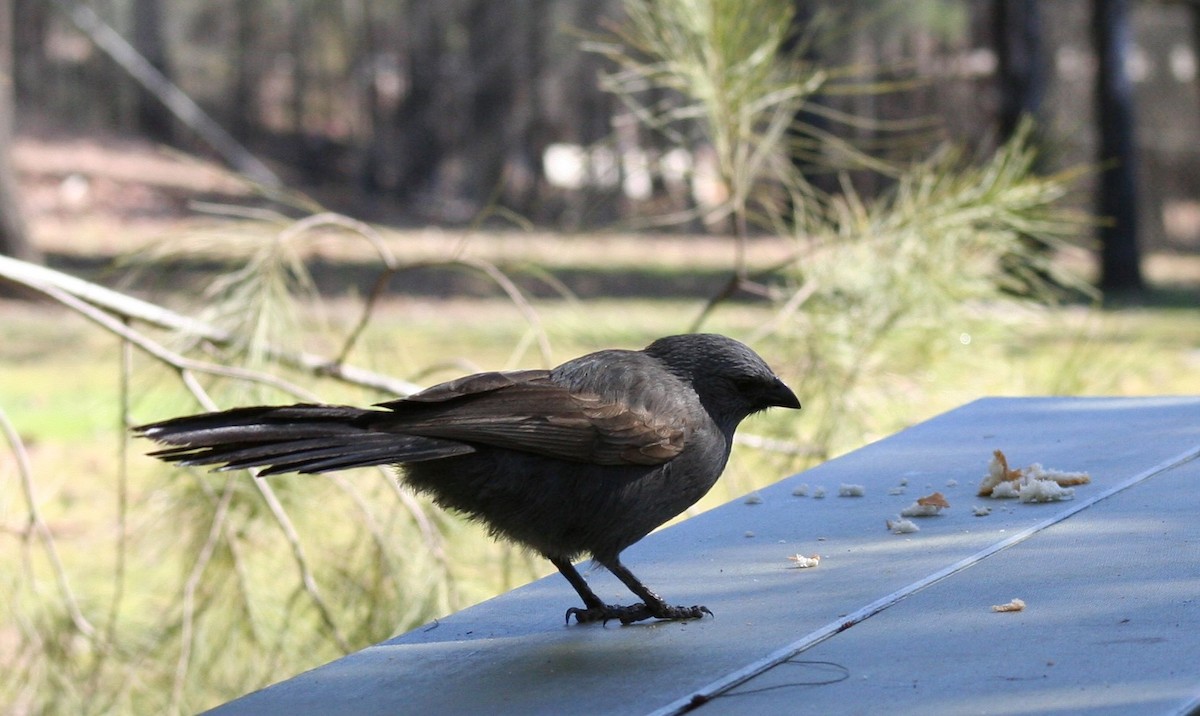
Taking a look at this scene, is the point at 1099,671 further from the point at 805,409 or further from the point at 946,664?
the point at 805,409

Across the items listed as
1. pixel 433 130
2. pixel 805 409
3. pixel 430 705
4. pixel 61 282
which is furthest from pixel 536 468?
pixel 433 130

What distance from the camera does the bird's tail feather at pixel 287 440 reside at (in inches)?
77.1

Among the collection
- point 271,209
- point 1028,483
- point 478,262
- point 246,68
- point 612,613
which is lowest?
point 612,613

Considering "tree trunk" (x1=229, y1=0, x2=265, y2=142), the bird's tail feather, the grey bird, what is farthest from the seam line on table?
"tree trunk" (x1=229, y1=0, x2=265, y2=142)

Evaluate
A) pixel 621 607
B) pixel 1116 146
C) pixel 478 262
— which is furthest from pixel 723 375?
pixel 1116 146

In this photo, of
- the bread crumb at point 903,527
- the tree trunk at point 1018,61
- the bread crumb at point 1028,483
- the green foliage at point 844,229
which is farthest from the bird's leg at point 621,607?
the tree trunk at point 1018,61

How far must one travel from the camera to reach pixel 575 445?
2.39 metres

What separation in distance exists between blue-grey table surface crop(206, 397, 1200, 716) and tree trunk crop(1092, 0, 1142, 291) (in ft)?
42.3

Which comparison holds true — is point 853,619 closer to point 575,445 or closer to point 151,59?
point 575,445

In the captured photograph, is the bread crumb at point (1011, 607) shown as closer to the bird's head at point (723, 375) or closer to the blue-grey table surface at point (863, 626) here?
the blue-grey table surface at point (863, 626)

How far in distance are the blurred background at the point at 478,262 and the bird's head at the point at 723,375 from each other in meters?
0.62

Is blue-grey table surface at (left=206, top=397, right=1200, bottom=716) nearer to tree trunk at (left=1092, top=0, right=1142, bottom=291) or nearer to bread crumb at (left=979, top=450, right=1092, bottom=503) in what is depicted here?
bread crumb at (left=979, top=450, right=1092, bottom=503)

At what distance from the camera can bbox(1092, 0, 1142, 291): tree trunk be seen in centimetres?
1489

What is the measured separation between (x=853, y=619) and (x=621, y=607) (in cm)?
48
